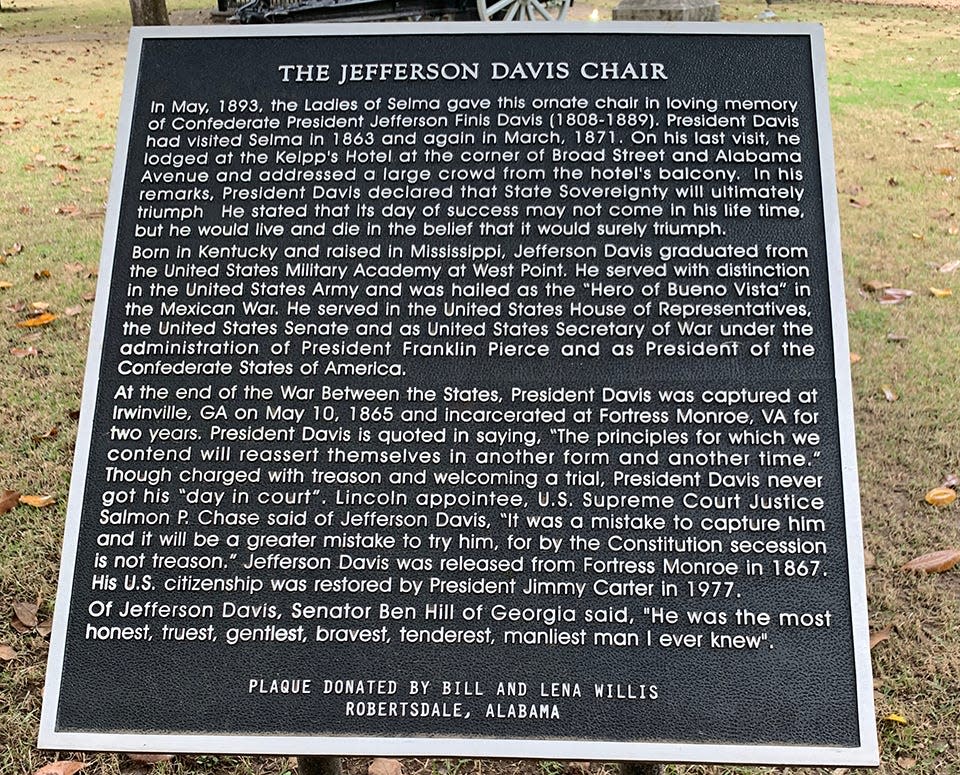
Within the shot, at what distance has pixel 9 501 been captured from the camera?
11.6 feet

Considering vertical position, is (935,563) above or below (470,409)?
below

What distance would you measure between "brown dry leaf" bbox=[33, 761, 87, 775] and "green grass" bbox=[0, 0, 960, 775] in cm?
5

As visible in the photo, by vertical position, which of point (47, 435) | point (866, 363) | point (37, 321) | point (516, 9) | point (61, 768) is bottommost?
point (61, 768)

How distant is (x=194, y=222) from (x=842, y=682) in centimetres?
181

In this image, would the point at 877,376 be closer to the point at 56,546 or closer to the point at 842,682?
the point at 842,682

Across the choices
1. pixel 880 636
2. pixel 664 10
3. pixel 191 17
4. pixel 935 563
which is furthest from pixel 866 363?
pixel 191 17

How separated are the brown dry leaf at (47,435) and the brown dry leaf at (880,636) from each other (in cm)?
321

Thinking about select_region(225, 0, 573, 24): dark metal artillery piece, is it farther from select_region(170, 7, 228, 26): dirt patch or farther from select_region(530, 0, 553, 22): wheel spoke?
select_region(170, 7, 228, 26): dirt patch

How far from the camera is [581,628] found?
2027 millimetres

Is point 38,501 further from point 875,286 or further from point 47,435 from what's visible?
point 875,286

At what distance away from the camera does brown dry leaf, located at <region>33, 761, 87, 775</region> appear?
2.56 m

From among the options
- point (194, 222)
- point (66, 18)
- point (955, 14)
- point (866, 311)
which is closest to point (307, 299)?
point (194, 222)

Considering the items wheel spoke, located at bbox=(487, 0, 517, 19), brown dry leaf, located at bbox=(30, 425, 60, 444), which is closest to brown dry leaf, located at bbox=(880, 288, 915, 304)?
→ brown dry leaf, located at bbox=(30, 425, 60, 444)

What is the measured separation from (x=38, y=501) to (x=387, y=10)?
635 centimetres
